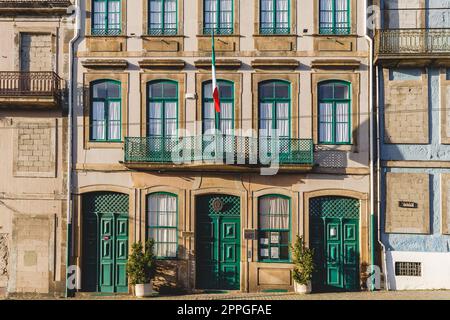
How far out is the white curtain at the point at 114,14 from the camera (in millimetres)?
17422

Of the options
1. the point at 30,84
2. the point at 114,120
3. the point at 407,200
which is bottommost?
the point at 407,200

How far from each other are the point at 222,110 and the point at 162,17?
12.0 feet

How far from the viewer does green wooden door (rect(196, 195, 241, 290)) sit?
55.3ft

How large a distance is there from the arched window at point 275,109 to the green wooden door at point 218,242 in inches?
99.9

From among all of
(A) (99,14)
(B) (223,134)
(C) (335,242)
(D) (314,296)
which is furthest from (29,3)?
(D) (314,296)

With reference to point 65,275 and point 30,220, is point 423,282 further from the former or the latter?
point 30,220

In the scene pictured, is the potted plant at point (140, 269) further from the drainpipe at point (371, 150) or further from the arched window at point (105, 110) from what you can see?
the drainpipe at point (371, 150)

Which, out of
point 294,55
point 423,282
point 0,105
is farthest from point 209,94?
point 423,282

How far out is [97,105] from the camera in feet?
57.0

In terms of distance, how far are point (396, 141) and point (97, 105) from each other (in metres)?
9.68

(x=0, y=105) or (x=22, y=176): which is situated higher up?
(x=0, y=105)

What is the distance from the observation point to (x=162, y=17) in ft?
57.0

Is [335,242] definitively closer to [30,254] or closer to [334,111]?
[334,111]

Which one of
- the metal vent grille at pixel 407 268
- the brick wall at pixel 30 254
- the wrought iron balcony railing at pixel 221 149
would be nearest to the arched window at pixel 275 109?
the wrought iron balcony railing at pixel 221 149
